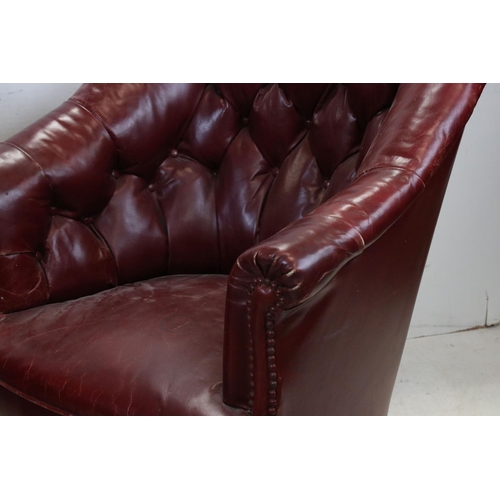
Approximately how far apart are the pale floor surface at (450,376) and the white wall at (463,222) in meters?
0.07

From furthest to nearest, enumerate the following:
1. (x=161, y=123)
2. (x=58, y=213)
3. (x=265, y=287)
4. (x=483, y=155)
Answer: (x=483, y=155) < (x=161, y=123) < (x=58, y=213) < (x=265, y=287)

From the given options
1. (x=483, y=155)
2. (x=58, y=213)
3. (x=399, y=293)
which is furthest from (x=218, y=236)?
(x=483, y=155)

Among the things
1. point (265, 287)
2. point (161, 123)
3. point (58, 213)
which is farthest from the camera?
point (161, 123)

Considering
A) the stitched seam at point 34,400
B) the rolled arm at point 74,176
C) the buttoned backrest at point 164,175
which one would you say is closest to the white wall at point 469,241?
the buttoned backrest at point 164,175

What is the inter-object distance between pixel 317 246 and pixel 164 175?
725 mm

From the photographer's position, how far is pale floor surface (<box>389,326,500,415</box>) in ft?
5.47

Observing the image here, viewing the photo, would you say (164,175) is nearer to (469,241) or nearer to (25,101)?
(25,101)

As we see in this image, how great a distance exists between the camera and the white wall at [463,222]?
5.53 ft

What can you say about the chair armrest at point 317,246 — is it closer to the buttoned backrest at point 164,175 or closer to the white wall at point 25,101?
the buttoned backrest at point 164,175

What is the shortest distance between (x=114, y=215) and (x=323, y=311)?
675 mm

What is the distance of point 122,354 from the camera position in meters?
0.98

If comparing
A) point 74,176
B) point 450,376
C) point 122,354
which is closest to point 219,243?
point 74,176

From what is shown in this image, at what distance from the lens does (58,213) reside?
126 cm
